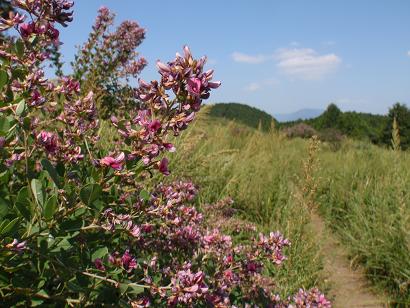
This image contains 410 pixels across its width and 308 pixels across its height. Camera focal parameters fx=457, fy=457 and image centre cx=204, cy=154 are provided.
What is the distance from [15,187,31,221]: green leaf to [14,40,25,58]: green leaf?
0.44 m

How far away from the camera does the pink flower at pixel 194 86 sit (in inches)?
46.5

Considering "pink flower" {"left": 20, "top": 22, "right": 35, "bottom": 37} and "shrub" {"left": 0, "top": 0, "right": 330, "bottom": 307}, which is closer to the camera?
"shrub" {"left": 0, "top": 0, "right": 330, "bottom": 307}

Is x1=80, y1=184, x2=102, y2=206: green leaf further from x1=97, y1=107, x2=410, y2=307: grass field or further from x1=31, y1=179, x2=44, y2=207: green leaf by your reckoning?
x1=97, y1=107, x2=410, y2=307: grass field

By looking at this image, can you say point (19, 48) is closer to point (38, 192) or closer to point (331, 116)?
point (38, 192)

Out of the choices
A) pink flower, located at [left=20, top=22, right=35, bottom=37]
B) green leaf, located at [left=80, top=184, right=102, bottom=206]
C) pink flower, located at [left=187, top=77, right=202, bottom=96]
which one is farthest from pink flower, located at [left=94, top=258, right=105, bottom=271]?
pink flower, located at [left=20, top=22, right=35, bottom=37]

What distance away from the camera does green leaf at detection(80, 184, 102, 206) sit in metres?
1.17

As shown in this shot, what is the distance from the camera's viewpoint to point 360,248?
470 centimetres

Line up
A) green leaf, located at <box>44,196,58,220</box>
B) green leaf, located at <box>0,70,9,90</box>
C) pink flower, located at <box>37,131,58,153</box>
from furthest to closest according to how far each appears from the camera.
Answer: pink flower, located at <box>37,131,58,153</box> → green leaf, located at <box>0,70,9,90</box> → green leaf, located at <box>44,196,58,220</box>

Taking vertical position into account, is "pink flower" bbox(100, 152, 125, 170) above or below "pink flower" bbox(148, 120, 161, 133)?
below

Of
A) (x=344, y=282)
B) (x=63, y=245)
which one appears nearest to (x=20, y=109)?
(x=63, y=245)

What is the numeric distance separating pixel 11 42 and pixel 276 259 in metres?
1.36

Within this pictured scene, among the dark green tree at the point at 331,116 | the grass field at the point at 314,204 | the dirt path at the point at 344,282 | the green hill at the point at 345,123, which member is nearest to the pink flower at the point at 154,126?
the grass field at the point at 314,204

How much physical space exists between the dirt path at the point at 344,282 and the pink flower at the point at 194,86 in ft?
10.3

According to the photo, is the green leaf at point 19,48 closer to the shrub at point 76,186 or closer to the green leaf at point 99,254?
the shrub at point 76,186
